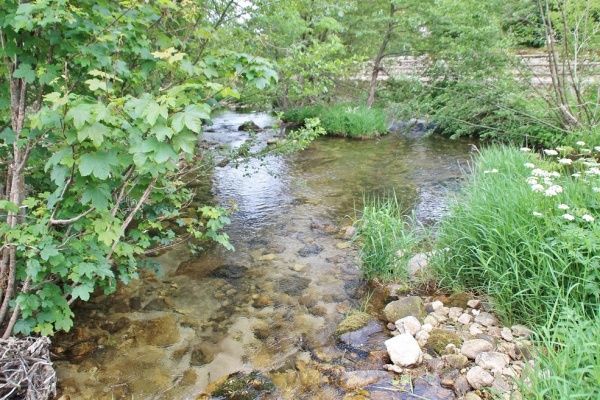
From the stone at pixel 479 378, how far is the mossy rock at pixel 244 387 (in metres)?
1.37

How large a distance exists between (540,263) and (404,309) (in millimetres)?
1166

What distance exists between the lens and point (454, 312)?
136 inches

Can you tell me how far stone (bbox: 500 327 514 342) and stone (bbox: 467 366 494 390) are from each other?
18.1 inches

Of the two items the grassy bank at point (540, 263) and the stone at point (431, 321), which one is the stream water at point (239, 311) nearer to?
the stone at point (431, 321)

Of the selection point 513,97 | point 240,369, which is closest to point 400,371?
point 240,369

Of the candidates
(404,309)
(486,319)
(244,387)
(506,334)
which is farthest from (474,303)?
(244,387)

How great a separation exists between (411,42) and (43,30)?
40.2ft

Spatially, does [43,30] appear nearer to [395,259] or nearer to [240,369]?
[240,369]

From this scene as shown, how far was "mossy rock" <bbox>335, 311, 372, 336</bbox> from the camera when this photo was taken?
3398 millimetres

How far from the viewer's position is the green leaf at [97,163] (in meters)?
1.97

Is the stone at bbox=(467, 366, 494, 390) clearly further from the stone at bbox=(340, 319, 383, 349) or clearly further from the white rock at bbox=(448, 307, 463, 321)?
the stone at bbox=(340, 319, 383, 349)

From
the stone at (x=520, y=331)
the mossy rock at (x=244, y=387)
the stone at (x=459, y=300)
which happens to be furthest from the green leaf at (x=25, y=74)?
the stone at (x=520, y=331)

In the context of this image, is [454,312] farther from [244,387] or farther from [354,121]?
[354,121]

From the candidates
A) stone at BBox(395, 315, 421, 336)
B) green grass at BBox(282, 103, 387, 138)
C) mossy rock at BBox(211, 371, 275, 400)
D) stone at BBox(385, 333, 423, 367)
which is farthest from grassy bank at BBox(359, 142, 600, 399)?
green grass at BBox(282, 103, 387, 138)
